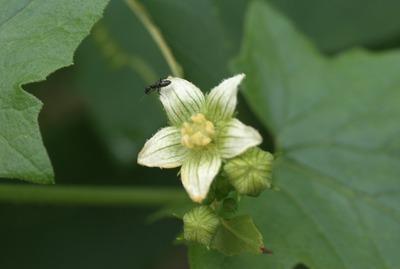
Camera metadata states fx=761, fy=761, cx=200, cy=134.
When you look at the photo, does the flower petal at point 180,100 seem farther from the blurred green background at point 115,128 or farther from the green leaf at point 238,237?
the blurred green background at point 115,128

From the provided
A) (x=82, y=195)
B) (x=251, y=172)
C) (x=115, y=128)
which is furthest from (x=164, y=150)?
(x=115, y=128)

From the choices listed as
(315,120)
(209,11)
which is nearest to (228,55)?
(209,11)

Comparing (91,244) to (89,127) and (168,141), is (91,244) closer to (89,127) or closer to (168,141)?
(89,127)

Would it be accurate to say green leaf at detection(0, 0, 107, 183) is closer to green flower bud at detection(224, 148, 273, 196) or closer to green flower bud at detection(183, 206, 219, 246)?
green flower bud at detection(183, 206, 219, 246)

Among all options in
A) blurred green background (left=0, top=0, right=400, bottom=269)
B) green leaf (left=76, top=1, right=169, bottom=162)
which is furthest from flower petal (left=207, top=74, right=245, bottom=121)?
green leaf (left=76, top=1, right=169, bottom=162)

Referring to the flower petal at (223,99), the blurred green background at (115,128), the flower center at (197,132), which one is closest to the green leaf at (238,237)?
the flower center at (197,132)

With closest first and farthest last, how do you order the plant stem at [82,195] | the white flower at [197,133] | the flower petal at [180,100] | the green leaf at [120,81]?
the white flower at [197,133] → the flower petal at [180,100] → the plant stem at [82,195] → the green leaf at [120,81]

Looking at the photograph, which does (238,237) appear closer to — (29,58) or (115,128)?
(29,58)
